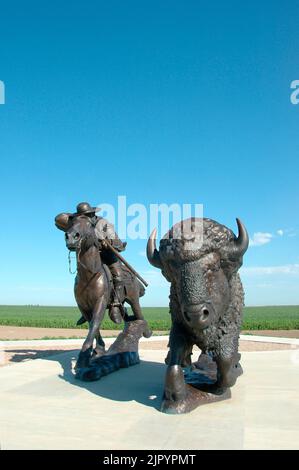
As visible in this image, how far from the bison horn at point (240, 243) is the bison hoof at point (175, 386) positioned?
53.7 inches

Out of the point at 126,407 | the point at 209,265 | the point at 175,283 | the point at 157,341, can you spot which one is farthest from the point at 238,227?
the point at 157,341

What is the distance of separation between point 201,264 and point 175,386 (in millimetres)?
1323

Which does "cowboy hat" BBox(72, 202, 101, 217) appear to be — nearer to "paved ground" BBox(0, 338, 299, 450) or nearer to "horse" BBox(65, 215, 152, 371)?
"horse" BBox(65, 215, 152, 371)

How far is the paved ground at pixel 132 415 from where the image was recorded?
130 inches

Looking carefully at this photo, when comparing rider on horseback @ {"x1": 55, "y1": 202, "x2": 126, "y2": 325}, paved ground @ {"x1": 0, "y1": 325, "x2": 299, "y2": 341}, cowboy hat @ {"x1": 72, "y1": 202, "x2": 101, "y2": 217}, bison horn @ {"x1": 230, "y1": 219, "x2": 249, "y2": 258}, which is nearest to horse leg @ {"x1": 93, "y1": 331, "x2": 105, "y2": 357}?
rider on horseback @ {"x1": 55, "y1": 202, "x2": 126, "y2": 325}

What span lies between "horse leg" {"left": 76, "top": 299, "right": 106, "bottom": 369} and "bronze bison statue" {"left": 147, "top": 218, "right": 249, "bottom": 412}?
2.07 meters

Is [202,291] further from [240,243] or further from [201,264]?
[240,243]

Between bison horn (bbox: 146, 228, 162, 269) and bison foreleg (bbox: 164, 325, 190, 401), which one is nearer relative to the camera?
bison foreleg (bbox: 164, 325, 190, 401)

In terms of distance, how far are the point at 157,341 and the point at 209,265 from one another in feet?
34.9

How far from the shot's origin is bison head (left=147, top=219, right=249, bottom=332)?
376cm

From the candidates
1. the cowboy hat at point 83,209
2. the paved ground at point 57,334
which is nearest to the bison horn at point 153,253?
the cowboy hat at point 83,209

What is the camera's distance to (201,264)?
3.95 metres

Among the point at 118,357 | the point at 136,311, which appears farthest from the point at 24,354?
the point at 118,357
